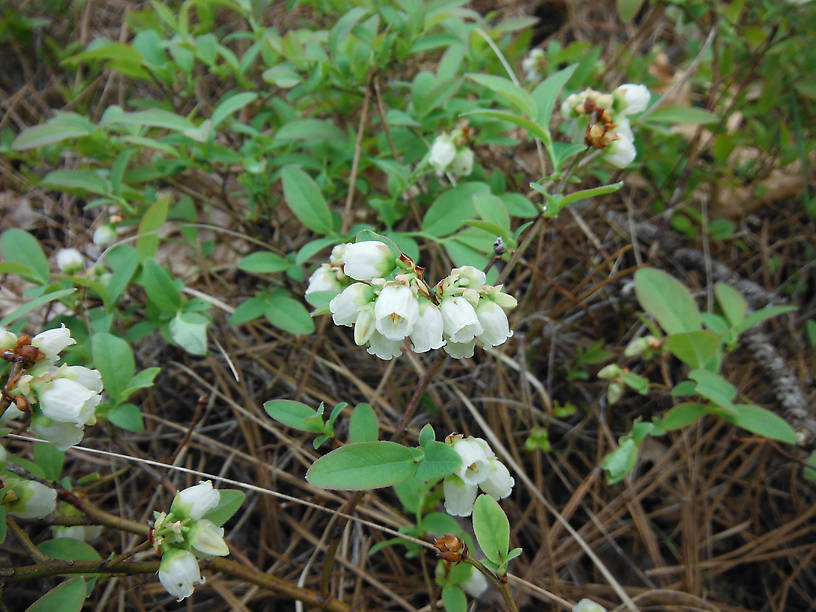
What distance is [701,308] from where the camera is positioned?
214cm

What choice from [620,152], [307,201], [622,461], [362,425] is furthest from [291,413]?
[620,152]

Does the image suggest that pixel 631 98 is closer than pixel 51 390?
No

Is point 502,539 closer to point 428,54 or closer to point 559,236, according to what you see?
point 559,236

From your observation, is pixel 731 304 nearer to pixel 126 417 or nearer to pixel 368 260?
pixel 368 260

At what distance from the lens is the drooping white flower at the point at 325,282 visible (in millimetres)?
1312

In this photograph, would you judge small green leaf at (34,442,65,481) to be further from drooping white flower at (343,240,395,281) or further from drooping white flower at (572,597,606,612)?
drooping white flower at (572,597,606,612)

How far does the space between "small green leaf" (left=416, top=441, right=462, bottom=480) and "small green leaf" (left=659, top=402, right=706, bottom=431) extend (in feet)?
2.47

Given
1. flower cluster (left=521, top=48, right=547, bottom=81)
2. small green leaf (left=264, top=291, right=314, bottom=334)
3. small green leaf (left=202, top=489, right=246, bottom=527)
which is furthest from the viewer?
flower cluster (left=521, top=48, right=547, bottom=81)

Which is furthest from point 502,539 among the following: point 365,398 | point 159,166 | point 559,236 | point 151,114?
point 159,166

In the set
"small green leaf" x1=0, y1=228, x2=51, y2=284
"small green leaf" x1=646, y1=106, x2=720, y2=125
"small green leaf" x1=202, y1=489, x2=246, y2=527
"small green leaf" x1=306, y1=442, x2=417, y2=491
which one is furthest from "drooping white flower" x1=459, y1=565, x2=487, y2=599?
"small green leaf" x1=646, y1=106, x2=720, y2=125

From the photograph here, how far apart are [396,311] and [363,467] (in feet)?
1.08

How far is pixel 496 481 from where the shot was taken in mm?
1179

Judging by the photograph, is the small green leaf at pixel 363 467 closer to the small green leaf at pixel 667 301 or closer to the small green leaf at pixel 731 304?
the small green leaf at pixel 667 301

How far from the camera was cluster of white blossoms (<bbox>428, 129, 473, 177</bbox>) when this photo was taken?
1.68 meters
